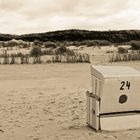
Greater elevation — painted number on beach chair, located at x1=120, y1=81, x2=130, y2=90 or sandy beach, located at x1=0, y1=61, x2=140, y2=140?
painted number on beach chair, located at x1=120, y1=81, x2=130, y2=90

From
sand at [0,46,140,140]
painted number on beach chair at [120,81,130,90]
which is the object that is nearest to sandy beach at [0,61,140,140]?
sand at [0,46,140,140]

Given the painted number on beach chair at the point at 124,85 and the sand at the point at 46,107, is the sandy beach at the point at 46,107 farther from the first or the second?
the painted number on beach chair at the point at 124,85

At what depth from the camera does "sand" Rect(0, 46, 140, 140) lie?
9.89 m

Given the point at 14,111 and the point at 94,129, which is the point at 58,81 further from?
the point at 94,129

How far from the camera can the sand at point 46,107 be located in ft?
32.4

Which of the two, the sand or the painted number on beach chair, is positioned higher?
the painted number on beach chair

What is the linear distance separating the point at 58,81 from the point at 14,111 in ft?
22.3

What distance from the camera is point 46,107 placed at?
13.2m

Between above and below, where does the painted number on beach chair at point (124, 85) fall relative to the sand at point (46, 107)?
above

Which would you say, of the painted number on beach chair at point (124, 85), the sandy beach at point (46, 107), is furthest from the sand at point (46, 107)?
the painted number on beach chair at point (124, 85)

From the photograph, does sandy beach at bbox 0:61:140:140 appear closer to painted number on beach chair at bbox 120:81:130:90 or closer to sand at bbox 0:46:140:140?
sand at bbox 0:46:140:140

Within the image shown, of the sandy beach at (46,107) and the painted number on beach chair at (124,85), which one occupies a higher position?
the painted number on beach chair at (124,85)

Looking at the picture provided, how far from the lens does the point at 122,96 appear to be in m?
10.0

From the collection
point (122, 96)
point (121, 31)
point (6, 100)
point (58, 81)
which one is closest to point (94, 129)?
point (122, 96)
